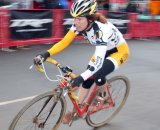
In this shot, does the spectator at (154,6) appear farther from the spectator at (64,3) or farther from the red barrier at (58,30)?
the spectator at (64,3)

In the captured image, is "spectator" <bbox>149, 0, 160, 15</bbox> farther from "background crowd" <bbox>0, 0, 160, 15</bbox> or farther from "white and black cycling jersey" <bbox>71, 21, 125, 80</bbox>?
"white and black cycling jersey" <bbox>71, 21, 125, 80</bbox>

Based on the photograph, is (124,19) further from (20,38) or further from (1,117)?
(1,117)

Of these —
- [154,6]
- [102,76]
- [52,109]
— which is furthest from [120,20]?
[52,109]

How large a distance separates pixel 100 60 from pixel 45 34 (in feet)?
28.1

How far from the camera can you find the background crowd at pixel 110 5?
48.2ft

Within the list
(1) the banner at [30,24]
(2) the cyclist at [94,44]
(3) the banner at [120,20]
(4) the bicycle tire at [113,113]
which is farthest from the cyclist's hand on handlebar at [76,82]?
(3) the banner at [120,20]

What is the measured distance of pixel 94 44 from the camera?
5238mm

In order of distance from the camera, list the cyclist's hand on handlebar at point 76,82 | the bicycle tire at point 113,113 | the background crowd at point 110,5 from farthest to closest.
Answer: the background crowd at point 110,5 < the bicycle tire at point 113,113 < the cyclist's hand on handlebar at point 76,82

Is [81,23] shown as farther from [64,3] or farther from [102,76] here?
[64,3]

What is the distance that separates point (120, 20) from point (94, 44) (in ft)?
→ 36.9

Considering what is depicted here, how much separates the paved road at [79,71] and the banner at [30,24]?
446mm

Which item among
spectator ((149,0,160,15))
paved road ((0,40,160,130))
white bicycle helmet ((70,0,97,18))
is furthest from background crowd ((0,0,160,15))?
white bicycle helmet ((70,0,97,18))

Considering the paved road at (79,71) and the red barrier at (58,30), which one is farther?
the red barrier at (58,30)

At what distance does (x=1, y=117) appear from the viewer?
623 centimetres
